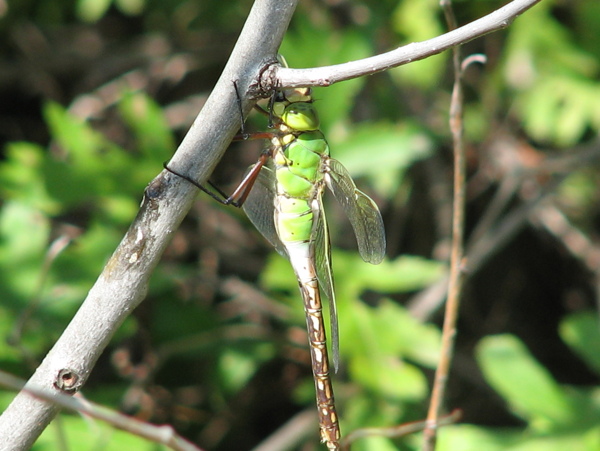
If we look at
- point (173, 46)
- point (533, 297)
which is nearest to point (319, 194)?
point (173, 46)

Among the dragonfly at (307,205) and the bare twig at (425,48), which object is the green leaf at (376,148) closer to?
the dragonfly at (307,205)

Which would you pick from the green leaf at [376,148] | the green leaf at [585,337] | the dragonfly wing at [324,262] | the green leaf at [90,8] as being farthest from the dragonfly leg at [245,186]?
the green leaf at [90,8]

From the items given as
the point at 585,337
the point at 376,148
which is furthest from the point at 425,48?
the point at 585,337

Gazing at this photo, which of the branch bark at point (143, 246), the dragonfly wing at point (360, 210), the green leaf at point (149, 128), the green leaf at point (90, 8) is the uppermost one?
the green leaf at point (90, 8)

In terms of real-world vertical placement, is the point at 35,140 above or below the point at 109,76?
below

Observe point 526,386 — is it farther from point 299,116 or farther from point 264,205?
point 299,116

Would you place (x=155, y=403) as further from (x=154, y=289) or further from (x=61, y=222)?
(x=61, y=222)
